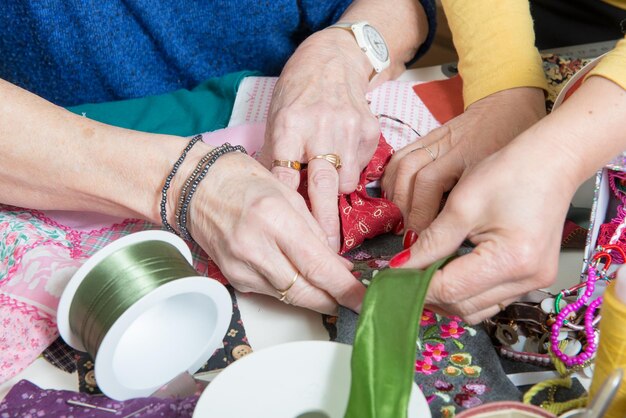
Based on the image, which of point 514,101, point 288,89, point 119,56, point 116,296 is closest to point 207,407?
point 116,296

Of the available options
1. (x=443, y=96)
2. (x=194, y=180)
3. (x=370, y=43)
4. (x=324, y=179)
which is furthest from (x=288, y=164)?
(x=443, y=96)

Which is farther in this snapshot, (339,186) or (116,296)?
(339,186)

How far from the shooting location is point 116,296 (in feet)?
2.51

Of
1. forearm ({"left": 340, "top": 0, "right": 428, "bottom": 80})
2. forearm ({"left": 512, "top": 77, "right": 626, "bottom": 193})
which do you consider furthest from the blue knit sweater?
forearm ({"left": 512, "top": 77, "right": 626, "bottom": 193})

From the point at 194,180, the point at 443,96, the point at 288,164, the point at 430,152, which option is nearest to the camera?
the point at 194,180

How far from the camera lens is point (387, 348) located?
673 mm

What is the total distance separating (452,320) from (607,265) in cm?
24

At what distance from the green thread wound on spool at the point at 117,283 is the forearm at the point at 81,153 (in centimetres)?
22

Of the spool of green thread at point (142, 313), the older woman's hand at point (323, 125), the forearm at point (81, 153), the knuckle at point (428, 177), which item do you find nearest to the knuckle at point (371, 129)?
the older woman's hand at point (323, 125)

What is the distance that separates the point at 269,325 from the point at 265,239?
144 millimetres

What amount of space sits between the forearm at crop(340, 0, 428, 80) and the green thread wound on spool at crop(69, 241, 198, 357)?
2.59 feet

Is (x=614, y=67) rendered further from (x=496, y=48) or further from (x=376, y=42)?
(x=376, y=42)

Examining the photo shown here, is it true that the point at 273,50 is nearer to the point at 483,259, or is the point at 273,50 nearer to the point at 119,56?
the point at 119,56

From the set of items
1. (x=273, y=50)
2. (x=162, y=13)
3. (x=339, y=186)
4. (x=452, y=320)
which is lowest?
(x=452, y=320)
